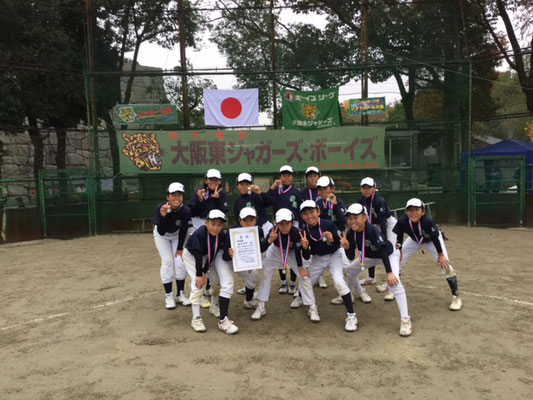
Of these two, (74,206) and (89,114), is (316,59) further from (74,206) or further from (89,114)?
(74,206)

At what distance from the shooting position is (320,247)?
508 cm

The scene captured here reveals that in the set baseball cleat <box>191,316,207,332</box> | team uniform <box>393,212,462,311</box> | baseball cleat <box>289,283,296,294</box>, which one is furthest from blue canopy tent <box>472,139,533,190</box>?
baseball cleat <box>191,316,207,332</box>

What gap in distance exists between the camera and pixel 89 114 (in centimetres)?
1168

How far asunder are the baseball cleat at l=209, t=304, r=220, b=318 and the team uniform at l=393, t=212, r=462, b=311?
2580mm

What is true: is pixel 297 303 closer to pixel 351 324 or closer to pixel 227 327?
pixel 351 324

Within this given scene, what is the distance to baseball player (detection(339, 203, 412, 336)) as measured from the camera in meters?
4.55

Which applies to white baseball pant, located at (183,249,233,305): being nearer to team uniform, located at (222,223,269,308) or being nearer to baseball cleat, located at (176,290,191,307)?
team uniform, located at (222,223,269,308)

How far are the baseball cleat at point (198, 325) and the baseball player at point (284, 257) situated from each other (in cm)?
68

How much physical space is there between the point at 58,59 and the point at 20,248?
678 cm

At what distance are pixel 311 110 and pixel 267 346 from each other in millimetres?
8424

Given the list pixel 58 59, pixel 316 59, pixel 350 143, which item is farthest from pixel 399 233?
pixel 58 59

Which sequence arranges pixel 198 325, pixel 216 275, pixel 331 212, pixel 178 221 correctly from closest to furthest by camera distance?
pixel 198 325
pixel 216 275
pixel 178 221
pixel 331 212

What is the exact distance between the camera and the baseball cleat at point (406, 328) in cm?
440

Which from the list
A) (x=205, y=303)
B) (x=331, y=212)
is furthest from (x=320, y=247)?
(x=205, y=303)
